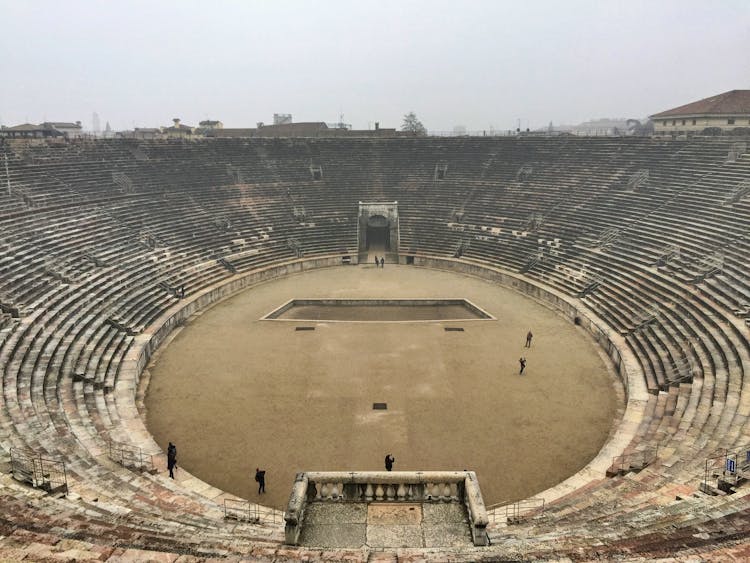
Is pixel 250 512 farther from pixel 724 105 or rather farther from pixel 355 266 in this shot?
pixel 724 105

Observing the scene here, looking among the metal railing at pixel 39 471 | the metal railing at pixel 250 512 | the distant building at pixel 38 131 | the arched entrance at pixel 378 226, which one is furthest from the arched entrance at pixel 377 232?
the metal railing at pixel 39 471

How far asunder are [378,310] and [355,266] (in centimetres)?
943

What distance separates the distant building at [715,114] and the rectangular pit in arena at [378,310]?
2598cm

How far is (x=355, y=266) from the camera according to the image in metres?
38.0

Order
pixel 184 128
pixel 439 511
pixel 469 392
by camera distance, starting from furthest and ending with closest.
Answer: pixel 184 128, pixel 469 392, pixel 439 511

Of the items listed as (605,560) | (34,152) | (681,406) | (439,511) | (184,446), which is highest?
(34,152)

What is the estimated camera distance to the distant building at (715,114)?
4319 centimetres

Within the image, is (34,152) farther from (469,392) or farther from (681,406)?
(681,406)

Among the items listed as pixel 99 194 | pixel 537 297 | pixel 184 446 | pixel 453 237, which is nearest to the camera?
pixel 184 446

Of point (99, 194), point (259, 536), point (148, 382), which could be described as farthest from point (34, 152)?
point (259, 536)

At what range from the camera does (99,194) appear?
3391cm

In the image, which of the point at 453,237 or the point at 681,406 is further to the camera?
the point at 453,237

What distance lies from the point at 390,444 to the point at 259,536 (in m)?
6.93

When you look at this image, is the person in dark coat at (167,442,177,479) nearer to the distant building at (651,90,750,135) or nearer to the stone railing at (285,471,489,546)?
the stone railing at (285,471,489,546)
